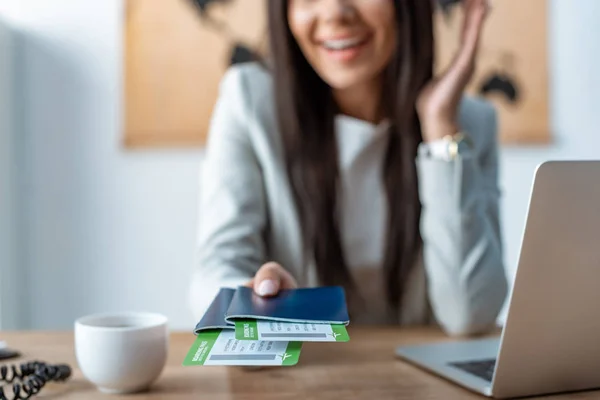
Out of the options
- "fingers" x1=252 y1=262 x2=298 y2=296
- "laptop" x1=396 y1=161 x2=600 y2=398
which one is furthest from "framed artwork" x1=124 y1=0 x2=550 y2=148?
"laptop" x1=396 y1=161 x2=600 y2=398

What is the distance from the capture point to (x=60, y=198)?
2289mm

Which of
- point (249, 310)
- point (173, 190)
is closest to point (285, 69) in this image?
point (249, 310)

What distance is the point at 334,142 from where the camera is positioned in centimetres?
138

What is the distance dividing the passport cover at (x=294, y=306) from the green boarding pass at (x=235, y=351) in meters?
0.02

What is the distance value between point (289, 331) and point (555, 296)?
27cm

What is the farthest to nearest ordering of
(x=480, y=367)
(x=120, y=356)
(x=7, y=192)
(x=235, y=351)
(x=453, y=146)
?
(x=7, y=192) < (x=453, y=146) < (x=480, y=367) < (x=120, y=356) < (x=235, y=351)

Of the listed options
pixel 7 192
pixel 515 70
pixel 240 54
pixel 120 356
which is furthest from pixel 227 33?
pixel 120 356

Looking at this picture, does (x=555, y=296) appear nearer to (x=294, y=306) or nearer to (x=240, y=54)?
(x=294, y=306)

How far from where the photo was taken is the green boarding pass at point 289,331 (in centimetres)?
62

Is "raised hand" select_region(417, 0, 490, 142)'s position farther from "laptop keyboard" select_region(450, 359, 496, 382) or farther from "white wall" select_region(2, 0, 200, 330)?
"white wall" select_region(2, 0, 200, 330)

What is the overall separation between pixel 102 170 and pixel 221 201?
1197mm

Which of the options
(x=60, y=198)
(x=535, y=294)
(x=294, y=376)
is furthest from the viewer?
(x=60, y=198)

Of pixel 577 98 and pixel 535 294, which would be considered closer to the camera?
pixel 535 294

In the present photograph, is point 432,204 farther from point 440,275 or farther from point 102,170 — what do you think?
point 102,170
